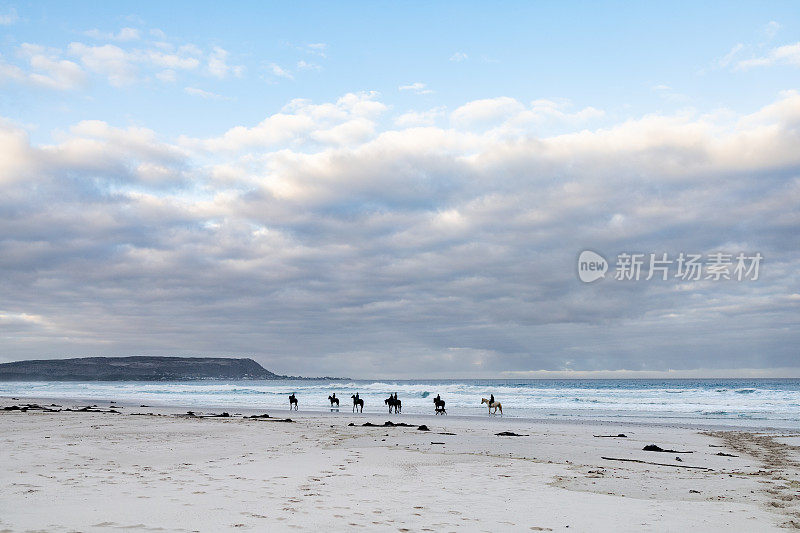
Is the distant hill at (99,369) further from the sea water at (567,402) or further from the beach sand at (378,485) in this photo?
the beach sand at (378,485)

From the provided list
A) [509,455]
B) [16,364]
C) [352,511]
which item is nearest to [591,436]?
[509,455]

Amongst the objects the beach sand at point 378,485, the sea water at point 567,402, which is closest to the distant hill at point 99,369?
the sea water at point 567,402

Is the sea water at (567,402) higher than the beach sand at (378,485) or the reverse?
the reverse

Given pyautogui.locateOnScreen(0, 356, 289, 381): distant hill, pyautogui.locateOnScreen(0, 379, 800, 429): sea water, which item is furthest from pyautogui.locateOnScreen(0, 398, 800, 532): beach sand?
pyautogui.locateOnScreen(0, 356, 289, 381): distant hill

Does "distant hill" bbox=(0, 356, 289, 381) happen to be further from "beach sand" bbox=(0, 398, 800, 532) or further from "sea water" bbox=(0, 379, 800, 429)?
"beach sand" bbox=(0, 398, 800, 532)

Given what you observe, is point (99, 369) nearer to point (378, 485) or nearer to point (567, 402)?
point (567, 402)

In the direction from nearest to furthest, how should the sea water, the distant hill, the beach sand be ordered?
the beach sand
the sea water
the distant hill

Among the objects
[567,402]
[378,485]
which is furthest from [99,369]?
[378,485]

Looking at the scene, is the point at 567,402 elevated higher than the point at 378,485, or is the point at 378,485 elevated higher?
the point at 378,485

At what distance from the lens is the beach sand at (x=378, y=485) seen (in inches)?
265

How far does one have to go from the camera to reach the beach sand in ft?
22.0

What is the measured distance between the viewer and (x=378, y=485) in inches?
360

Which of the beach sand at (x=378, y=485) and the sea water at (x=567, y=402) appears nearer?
the beach sand at (x=378, y=485)

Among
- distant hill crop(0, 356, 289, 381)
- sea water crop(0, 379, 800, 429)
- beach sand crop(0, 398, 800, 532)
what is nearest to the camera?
beach sand crop(0, 398, 800, 532)
